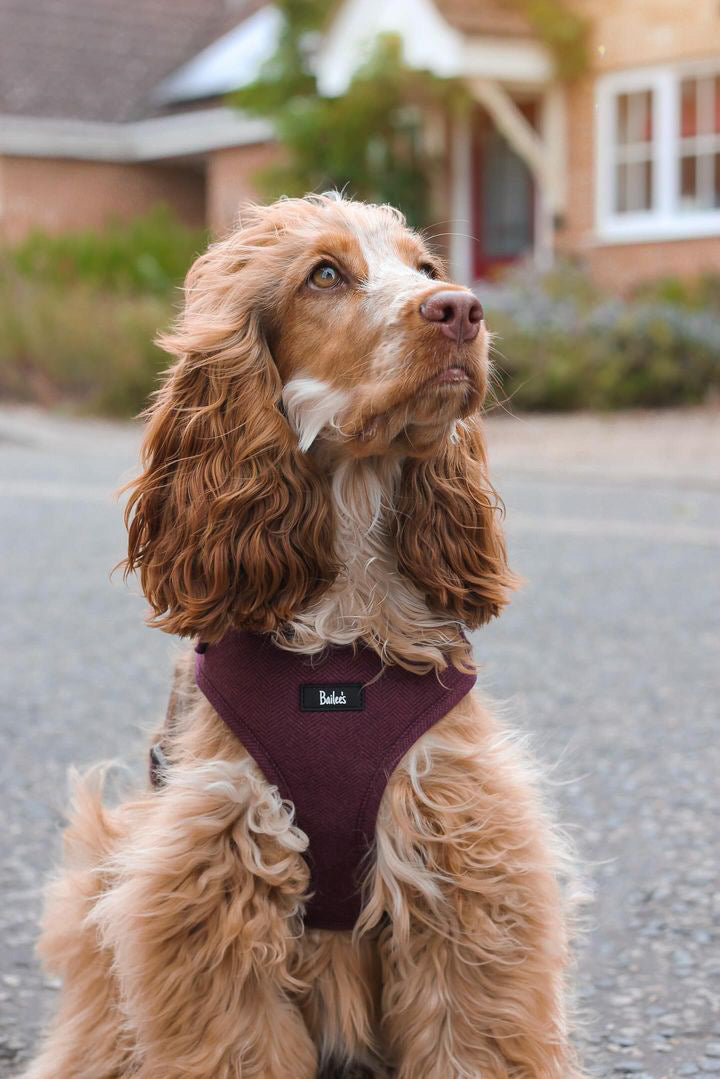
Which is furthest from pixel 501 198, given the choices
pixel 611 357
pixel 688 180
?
pixel 611 357

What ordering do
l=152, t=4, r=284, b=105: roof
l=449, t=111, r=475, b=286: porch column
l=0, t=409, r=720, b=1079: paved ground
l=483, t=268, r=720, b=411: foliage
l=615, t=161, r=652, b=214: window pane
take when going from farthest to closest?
l=152, t=4, r=284, b=105: roof < l=449, t=111, r=475, b=286: porch column < l=615, t=161, r=652, b=214: window pane < l=483, t=268, r=720, b=411: foliage < l=0, t=409, r=720, b=1079: paved ground

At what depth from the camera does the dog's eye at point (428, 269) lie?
117 inches

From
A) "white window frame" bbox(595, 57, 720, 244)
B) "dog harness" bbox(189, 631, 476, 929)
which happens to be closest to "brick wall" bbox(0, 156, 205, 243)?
"white window frame" bbox(595, 57, 720, 244)

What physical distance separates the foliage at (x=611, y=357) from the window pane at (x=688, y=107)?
12.8ft

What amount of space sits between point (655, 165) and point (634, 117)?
80 cm

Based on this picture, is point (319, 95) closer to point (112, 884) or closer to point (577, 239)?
point (577, 239)

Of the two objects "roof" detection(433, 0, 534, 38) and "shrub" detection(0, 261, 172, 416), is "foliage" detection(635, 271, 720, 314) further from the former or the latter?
"shrub" detection(0, 261, 172, 416)

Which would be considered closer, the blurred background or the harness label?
the harness label

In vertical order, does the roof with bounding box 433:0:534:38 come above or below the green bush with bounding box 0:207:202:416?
above

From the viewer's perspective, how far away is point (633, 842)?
4.50m

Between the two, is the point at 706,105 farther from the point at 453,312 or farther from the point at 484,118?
the point at 453,312

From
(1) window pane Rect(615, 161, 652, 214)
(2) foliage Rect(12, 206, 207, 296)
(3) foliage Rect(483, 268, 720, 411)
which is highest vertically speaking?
(1) window pane Rect(615, 161, 652, 214)

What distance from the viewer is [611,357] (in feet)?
51.8

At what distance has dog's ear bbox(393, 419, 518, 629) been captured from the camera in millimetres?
2816
